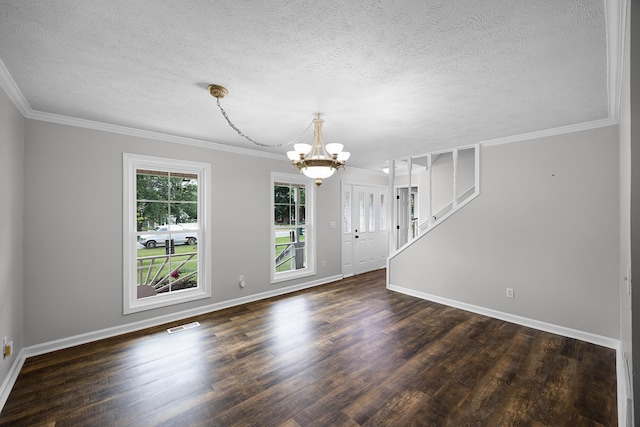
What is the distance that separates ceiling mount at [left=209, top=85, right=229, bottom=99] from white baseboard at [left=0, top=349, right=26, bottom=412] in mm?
2848

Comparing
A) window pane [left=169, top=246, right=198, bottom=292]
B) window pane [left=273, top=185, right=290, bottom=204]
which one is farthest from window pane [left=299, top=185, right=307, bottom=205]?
window pane [left=169, top=246, right=198, bottom=292]

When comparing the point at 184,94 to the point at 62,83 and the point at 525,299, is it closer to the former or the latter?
→ the point at 62,83

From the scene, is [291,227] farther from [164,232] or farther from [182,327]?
[182,327]

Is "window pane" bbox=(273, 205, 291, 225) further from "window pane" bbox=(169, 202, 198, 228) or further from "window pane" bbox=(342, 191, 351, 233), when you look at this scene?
"window pane" bbox=(342, 191, 351, 233)

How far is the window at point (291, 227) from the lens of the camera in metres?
4.82

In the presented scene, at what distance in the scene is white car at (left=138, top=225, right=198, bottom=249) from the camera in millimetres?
3574

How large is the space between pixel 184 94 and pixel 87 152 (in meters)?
1.65

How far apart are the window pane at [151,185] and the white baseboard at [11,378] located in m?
1.90

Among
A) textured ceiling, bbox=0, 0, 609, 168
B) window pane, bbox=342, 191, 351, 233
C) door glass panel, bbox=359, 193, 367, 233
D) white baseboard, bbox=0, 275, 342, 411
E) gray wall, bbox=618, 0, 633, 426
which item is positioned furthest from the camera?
door glass panel, bbox=359, 193, 367, 233

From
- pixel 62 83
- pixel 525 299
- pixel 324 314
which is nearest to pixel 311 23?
pixel 62 83

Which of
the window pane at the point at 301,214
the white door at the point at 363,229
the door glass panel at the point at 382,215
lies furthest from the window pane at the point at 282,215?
the door glass panel at the point at 382,215

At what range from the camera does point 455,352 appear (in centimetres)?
280

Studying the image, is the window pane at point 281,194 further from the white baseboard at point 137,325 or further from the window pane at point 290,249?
the white baseboard at point 137,325

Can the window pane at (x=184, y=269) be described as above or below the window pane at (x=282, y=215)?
below
